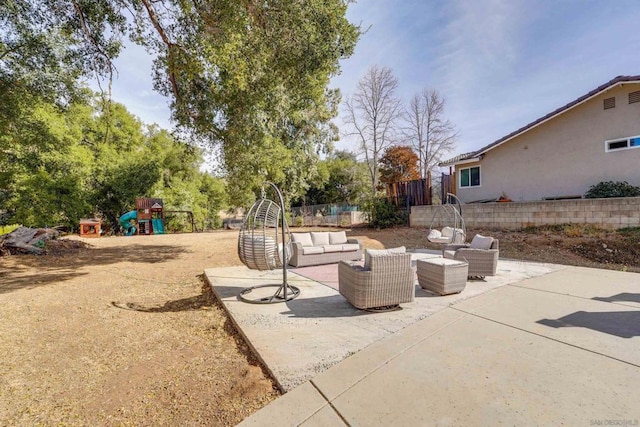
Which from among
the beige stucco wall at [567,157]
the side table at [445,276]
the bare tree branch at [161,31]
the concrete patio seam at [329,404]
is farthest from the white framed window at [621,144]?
the bare tree branch at [161,31]

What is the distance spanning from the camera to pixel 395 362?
2496mm

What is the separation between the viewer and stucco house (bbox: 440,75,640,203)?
993 centimetres

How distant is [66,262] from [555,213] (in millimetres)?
14904

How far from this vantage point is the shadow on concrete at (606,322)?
2926mm

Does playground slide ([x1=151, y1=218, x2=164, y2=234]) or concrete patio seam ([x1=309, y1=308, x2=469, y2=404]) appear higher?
playground slide ([x1=151, y1=218, x2=164, y2=234])

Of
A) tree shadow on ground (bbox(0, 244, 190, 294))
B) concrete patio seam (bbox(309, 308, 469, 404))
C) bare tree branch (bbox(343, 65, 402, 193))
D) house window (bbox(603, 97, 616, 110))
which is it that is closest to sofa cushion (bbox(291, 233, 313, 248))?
tree shadow on ground (bbox(0, 244, 190, 294))

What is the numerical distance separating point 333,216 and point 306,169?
151 inches

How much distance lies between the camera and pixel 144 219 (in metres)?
15.2

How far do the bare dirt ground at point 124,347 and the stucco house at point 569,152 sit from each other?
421 centimetres

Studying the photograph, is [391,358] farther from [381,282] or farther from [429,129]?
[429,129]

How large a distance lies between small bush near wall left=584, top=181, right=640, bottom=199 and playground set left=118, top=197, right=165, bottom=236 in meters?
19.5

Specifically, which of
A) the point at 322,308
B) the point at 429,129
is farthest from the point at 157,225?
the point at 429,129

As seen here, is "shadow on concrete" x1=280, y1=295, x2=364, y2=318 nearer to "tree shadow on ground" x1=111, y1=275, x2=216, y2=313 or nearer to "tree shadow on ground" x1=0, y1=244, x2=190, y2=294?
"tree shadow on ground" x1=111, y1=275, x2=216, y2=313

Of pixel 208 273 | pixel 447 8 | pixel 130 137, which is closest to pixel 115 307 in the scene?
pixel 208 273
